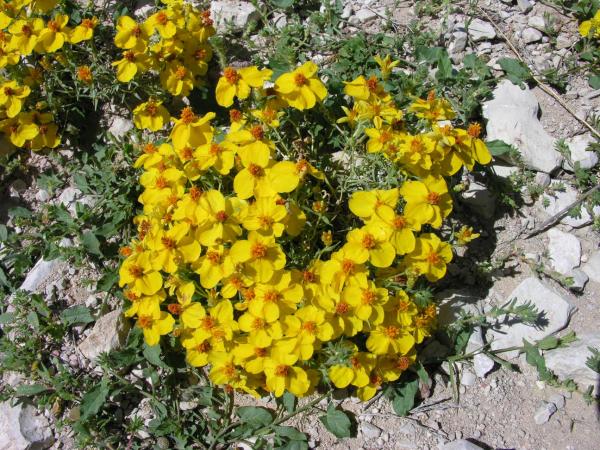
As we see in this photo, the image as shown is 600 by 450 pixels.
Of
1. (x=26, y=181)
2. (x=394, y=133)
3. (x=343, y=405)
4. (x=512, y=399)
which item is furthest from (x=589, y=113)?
(x=26, y=181)

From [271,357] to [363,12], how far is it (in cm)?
318

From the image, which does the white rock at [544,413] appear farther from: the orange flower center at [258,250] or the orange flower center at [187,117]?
the orange flower center at [187,117]

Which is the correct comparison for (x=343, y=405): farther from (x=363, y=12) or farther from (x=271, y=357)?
(x=363, y=12)

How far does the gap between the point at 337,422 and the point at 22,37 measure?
3430mm

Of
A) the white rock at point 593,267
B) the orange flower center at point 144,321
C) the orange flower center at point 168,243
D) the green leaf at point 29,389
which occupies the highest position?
the orange flower center at point 168,243

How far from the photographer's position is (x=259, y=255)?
323 centimetres

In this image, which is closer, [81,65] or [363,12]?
[81,65]

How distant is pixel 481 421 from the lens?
3.71 m

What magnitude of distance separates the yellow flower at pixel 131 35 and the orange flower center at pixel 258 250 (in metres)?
1.93

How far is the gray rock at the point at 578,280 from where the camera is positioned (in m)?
4.00

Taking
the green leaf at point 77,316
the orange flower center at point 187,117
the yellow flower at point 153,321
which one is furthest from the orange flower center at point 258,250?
the green leaf at point 77,316

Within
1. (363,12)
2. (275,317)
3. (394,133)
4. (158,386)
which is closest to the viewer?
(275,317)

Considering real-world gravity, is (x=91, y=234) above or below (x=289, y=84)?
below

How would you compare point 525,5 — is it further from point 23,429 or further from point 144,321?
point 23,429
